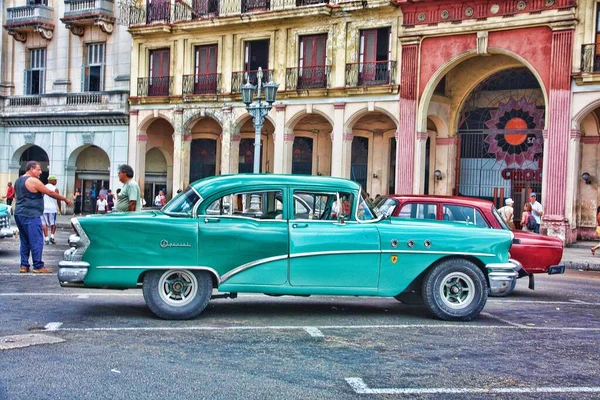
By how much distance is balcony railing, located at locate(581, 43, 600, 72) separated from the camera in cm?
2338

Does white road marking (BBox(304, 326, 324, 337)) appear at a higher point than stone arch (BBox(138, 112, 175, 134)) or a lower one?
lower

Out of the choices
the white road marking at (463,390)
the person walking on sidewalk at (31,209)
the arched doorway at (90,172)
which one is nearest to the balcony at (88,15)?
the arched doorway at (90,172)

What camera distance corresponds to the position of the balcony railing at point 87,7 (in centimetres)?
3512

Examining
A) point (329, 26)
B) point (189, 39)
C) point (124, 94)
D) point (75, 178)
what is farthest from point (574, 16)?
point (75, 178)

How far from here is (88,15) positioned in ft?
116

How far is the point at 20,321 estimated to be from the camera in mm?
8773

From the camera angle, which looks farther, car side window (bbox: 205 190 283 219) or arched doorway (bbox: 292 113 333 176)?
arched doorway (bbox: 292 113 333 176)

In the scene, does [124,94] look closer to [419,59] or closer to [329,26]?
[329,26]

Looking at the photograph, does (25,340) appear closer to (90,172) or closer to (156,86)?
(156,86)

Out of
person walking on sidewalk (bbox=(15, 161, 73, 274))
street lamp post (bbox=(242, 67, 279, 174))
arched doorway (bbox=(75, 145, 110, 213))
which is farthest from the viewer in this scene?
arched doorway (bbox=(75, 145, 110, 213))

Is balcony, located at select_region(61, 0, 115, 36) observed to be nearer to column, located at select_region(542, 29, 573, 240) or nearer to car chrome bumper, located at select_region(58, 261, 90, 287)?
column, located at select_region(542, 29, 573, 240)

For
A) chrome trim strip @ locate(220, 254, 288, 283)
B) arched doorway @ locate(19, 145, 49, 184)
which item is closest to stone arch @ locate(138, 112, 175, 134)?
arched doorway @ locate(19, 145, 49, 184)

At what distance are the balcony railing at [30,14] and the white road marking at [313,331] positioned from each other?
32.1 meters

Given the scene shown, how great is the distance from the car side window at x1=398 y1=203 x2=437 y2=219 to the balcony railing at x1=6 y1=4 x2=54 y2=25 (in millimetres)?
29107
